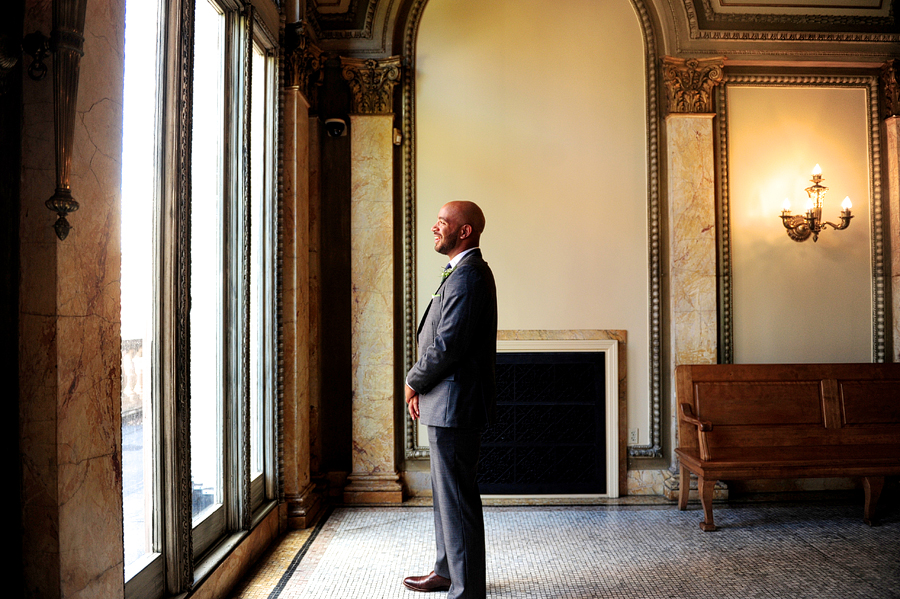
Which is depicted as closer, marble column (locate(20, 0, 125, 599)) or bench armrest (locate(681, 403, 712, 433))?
marble column (locate(20, 0, 125, 599))

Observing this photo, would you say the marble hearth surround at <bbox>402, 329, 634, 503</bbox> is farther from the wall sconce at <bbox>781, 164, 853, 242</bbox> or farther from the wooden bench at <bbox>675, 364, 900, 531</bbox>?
the wall sconce at <bbox>781, 164, 853, 242</bbox>

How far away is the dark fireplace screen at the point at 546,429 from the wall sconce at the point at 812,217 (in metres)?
1.75

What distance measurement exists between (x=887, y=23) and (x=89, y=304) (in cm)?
556

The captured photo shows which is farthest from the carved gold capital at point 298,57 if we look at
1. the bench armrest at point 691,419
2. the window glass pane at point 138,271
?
the bench armrest at point 691,419

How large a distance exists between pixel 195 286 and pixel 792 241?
4063 mm

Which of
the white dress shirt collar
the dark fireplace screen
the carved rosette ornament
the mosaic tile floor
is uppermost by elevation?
the carved rosette ornament

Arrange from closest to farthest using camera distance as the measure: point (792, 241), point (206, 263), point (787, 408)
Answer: point (206, 263)
point (787, 408)
point (792, 241)

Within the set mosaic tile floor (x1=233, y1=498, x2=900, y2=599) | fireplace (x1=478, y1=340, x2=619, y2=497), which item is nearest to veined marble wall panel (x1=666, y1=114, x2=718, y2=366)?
fireplace (x1=478, y1=340, x2=619, y2=497)

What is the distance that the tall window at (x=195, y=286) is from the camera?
224 cm

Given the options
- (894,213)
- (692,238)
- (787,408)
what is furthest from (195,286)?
(894,213)

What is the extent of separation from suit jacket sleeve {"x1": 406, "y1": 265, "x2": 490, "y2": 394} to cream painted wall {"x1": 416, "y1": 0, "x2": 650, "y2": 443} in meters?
1.93

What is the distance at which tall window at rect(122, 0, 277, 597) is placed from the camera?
7.36ft

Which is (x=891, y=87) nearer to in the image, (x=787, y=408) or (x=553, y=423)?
(x=787, y=408)

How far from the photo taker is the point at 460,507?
8.42ft
